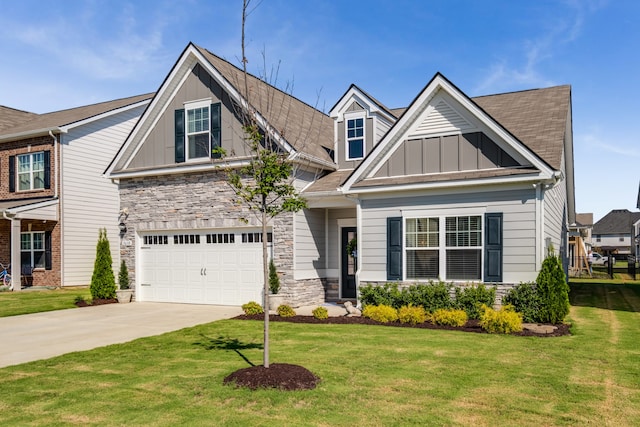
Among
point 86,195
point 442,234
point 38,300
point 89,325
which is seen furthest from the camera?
point 86,195

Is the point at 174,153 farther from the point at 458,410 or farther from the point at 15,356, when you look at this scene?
the point at 458,410

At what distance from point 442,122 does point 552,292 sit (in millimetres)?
4825

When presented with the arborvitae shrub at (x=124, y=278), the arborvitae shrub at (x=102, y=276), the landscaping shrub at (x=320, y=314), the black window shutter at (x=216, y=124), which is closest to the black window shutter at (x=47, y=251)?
the arborvitae shrub at (x=102, y=276)

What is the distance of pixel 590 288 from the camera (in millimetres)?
20719

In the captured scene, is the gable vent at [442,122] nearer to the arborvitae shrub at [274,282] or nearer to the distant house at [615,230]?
the arborvitae shrub at [274,282]

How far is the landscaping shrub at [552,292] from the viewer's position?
11.1 metres

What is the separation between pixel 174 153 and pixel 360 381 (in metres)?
12.0

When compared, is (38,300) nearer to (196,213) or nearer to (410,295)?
(196,213)

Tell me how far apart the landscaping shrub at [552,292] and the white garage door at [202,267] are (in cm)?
781

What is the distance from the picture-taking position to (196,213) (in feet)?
53.4

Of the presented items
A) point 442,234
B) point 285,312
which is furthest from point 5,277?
point 442,234

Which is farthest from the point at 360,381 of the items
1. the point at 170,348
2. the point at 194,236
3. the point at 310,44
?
the point at 194,236

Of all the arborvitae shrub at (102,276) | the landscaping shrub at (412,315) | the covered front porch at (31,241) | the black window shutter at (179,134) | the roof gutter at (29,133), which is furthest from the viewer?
the roof gutter at (29,133)

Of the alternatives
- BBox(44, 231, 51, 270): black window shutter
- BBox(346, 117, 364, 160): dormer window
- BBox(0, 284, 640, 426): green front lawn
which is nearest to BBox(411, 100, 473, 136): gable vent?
BBox(346, 117, 364, 160): dormer window
